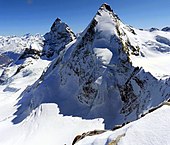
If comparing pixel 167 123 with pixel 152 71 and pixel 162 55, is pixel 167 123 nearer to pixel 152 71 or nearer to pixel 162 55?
pixel 152 71

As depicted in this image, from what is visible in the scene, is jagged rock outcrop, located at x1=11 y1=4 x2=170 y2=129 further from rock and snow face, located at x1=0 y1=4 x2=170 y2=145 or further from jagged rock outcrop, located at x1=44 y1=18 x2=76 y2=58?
jagged rock outcrop, located at x1=44 y1=18 x2=76 y2=58

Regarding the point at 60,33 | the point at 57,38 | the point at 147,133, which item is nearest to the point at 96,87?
the point at 147,133

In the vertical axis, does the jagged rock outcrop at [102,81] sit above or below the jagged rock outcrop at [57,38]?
below

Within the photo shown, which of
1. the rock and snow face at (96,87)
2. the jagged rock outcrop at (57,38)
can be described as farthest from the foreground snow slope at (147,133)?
the jagged rock outcrop at (57,38)

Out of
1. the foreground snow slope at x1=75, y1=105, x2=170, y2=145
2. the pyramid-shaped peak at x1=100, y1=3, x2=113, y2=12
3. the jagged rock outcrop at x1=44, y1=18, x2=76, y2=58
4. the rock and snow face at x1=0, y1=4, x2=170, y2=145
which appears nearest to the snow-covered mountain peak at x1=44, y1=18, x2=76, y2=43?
the jagged rock outcrop at x1=44, y1=18, x2=76, y2=58

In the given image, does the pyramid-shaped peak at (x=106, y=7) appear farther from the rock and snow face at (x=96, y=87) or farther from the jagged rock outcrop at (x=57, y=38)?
the jagged rock outcrop at (x=57, y=38)

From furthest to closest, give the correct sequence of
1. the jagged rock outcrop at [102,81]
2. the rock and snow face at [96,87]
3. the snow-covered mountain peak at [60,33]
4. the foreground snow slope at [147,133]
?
the snow-covered mountain peak at [60,33] → the jagged rock outcrop at [102,81] → the rock and snow face at [96,87] → the foreground snow slope at [147,133]
